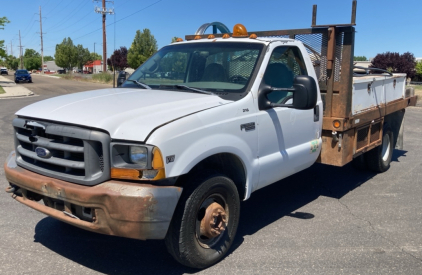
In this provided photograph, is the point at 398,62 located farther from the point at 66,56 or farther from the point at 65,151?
the point at 66,56

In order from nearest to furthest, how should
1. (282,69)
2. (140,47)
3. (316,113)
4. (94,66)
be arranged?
1. (282,69)
2. (316,113)
3. (140,47)
4. (94,66)

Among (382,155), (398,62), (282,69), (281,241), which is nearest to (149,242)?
(281,241)

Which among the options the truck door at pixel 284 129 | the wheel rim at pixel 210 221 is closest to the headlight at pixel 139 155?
the wheel rim at pixel 210 221

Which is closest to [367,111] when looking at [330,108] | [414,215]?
[330,108]

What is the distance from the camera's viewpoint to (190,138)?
3.45m

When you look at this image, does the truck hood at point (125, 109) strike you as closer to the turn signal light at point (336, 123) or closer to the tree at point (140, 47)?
the turn signal light at point (336, 123)

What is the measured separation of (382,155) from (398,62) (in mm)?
48203

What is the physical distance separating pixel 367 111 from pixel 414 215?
5.26 feet

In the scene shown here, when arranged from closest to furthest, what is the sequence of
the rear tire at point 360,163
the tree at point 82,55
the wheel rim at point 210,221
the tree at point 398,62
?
the wheel rim at point 210,221
the rear tire at point 360,163
the tree at point 398,62
the tree at point 82,55

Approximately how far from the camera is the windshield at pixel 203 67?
4.43 m

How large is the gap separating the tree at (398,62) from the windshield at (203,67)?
161 ft

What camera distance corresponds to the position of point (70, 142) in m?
3.46

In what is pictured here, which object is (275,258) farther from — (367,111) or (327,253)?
(367,111)

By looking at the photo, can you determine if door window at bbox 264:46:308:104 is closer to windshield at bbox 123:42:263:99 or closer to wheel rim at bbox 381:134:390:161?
windshield at bbox 123:42:263:99
